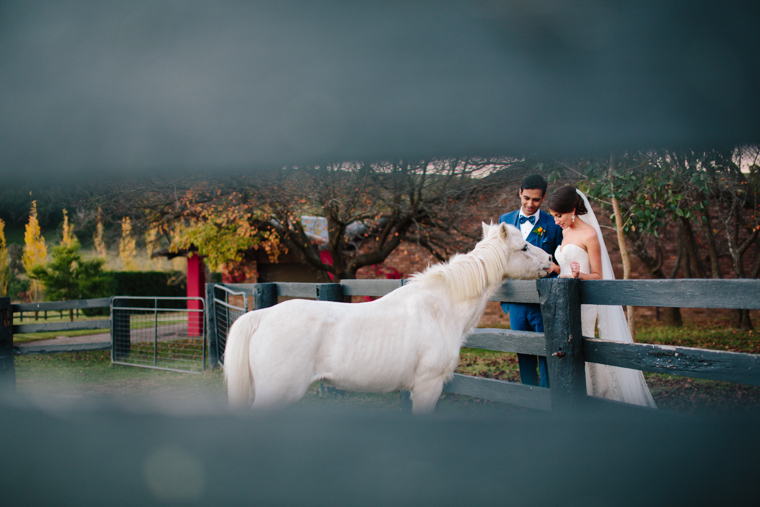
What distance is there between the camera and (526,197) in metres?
3.17

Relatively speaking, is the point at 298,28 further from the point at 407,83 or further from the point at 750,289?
the point at 750,289

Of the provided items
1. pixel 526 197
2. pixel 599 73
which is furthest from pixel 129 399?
pixel 526 197

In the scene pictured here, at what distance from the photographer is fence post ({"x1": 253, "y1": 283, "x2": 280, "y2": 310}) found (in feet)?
14.3

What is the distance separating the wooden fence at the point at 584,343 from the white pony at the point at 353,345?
53 cm

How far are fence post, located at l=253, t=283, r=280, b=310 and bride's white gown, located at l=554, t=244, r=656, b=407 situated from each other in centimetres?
269

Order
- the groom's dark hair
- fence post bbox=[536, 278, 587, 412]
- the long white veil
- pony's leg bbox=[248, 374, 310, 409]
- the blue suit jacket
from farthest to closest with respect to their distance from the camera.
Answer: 1. the blue suit jacket
2. the long white veil
3. the groom's dark hair
4. fence post bbox=[536, 278, 587, 412]
5. pony's leg bbox=[248, 374, 310, 409]

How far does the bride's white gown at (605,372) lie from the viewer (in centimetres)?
313

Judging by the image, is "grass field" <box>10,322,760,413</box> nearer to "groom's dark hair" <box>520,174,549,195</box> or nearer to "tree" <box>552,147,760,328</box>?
"groom's dark hair" <box>520,174,549,195</box>

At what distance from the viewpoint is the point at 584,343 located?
2490 millimetres

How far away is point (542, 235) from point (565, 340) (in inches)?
49.4

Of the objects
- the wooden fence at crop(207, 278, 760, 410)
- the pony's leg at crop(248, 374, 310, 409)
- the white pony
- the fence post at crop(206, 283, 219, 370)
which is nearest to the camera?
the wooden fence at crop(207, 278, 760, 410)

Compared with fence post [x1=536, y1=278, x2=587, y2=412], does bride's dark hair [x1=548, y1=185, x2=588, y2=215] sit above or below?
above

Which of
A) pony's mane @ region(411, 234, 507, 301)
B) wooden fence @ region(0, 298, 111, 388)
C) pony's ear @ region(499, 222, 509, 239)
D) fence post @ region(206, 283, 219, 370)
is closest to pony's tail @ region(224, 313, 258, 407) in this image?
pony's mane @ region(411, 234, 507, 301)

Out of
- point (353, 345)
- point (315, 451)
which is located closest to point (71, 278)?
point (353, 345)
